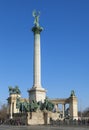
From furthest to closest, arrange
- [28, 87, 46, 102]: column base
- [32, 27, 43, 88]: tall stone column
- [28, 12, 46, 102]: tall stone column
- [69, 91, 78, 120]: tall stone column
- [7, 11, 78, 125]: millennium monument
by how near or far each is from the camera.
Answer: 1. [69, 91, 78, 120]: tall stone column
2. [32, 27, 43, 88]: tall stone column
3. [28, 12, 46, 102]: tall stone column
4. [28, 87, 46, 102]: column base
5. [7, 11, 78, 125]: millennium monument

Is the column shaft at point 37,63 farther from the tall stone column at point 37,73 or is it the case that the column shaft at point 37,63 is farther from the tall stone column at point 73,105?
the tall stone column at point 73,105

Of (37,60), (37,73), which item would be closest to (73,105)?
(37,73)

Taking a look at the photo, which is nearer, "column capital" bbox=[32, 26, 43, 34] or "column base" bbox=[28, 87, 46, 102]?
"column base" bbox=[28, 87, 46, 102]

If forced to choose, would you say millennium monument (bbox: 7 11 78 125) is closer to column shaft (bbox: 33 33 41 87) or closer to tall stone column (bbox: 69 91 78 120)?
column shaft (bbox: 33 33 41 87)

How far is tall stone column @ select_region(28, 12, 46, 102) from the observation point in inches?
2931

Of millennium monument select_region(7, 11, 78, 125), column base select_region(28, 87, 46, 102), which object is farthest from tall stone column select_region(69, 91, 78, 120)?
column base select_region(28, 87, 46, 102)

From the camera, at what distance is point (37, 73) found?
76.2 meters

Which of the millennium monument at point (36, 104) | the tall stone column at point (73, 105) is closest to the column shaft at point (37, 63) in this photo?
the millennium monument at point (36, 104)

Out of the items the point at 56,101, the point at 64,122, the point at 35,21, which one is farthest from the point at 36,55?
the point at 56,101

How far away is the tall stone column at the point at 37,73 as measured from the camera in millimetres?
74438

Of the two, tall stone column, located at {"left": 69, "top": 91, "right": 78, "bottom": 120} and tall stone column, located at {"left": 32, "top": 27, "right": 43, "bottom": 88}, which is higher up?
tall stone column, located at {"left": 32, "top": 27, "right": 43, "bottom": 88}

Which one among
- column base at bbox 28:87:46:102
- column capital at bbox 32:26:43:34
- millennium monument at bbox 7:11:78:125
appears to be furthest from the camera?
column capital at bbox 32:26:43:34

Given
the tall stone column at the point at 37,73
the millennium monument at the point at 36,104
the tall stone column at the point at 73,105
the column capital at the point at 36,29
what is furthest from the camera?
the tall stone column at the point at 73,105

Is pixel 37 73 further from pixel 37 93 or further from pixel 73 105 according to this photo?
pixel 73 105
